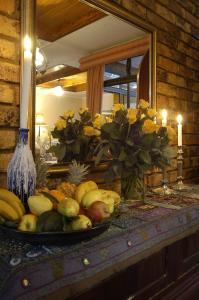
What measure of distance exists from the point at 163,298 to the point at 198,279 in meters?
0.27

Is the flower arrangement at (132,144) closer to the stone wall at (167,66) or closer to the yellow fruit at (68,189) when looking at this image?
the yellow fruit at (68,189)

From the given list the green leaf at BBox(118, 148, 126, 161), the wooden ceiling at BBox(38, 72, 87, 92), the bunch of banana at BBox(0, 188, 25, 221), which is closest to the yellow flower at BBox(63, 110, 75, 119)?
the wooden ceiling at BBox(38, 72, 87, 92)

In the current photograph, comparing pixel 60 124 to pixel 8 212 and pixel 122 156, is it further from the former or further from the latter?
pixel 8 212

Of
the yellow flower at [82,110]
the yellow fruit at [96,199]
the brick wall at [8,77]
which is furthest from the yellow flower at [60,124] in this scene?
the yellow fruit at [96,199]

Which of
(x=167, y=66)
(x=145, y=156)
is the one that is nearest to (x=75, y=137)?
(x=145, y=156)

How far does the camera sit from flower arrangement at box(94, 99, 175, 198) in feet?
4.04

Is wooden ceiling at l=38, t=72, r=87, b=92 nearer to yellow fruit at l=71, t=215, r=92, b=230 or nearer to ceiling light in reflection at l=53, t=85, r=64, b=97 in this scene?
ceiling light in reflection at l=53, t=85, r=64, b=97

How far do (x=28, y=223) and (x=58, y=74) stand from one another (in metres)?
0.78

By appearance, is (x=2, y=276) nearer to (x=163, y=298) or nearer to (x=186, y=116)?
(x=163, y=298)

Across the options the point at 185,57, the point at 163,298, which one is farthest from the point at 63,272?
the point at 185,57

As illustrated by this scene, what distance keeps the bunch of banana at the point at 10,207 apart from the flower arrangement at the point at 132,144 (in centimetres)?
50

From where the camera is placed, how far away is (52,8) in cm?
127

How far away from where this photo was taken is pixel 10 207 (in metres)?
0.84

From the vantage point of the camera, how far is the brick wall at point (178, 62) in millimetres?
1823
